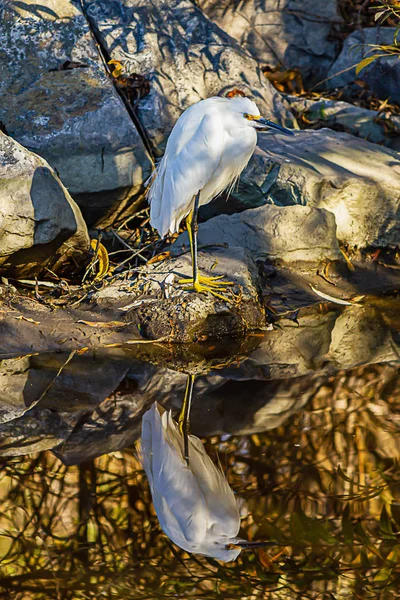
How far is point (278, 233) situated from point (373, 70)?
3.64 meters

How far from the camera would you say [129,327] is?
17.3ft

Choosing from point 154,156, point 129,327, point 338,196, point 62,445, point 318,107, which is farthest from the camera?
point 318,107

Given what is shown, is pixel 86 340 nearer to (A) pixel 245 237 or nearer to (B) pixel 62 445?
(B) pixel 62 445

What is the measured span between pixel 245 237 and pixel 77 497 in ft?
10.1

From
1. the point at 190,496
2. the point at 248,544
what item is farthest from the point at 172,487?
the point at 248,544

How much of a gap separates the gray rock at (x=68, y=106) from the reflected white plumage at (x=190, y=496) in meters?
3.00

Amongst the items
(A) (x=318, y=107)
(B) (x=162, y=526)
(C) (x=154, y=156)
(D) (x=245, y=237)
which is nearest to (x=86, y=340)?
(D) (x=245, y=237)

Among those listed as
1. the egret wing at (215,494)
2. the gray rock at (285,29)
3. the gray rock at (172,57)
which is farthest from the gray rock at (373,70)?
the egret wing at (215,494)

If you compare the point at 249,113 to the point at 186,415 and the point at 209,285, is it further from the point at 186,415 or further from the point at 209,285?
the point at 186,415

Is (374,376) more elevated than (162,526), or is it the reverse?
(162,526)

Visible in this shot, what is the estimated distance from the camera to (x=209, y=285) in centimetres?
542

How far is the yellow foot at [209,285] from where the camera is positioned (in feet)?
17.5

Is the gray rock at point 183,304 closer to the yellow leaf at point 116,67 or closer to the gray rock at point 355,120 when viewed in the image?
the yellow leaf at point 116,67

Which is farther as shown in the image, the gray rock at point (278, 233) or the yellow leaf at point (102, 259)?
the gray rock at point (278, 233)
